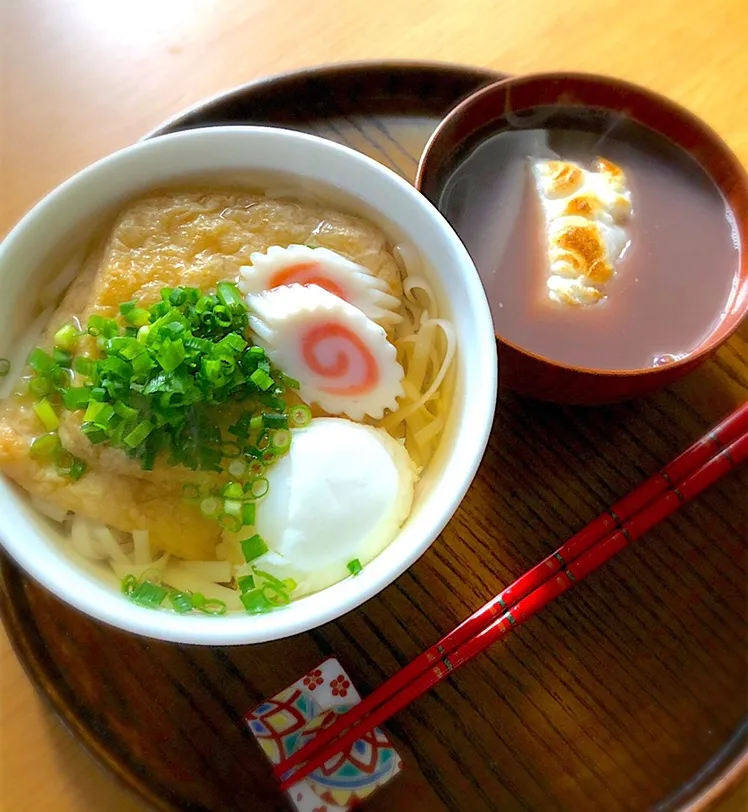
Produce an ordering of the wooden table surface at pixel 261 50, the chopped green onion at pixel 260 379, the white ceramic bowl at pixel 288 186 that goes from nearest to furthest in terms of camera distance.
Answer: the white ceramic bowl at pixel 288 186 → the chopped green onion at pixel 260 379 → the wooden table surface at pixel 261 50

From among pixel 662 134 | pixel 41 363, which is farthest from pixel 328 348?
pixel 662 134

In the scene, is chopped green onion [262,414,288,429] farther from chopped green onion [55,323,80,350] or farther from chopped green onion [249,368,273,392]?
chopped green onion [55,323,80,350]

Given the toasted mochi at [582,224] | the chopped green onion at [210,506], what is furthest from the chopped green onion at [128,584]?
the toasted mochi at [582,224]

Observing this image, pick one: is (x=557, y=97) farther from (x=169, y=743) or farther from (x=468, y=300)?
(x=169, y=743)

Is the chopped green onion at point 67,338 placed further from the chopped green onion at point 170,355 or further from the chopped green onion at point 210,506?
the chopped green onion at point 210,506

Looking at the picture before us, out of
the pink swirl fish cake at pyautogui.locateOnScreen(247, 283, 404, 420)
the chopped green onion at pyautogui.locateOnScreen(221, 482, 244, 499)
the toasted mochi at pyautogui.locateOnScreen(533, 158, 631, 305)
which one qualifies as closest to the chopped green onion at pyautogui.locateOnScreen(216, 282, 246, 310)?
the pink swirl fish cake at pyautogui.locateOnScreen(247, 283, 404, 420)
